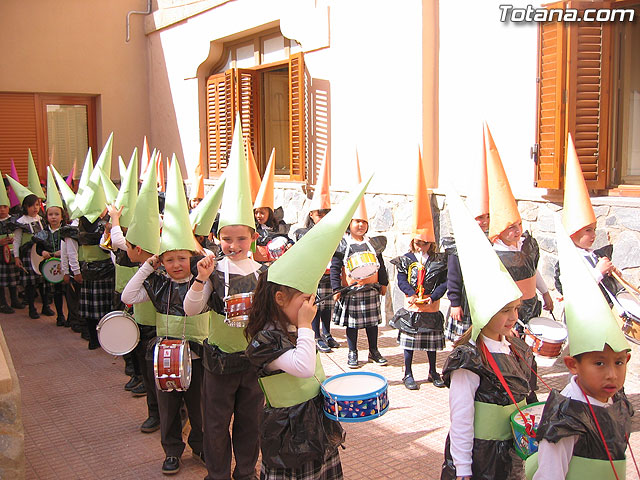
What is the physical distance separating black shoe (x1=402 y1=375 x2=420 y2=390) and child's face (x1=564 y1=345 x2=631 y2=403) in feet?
10.5

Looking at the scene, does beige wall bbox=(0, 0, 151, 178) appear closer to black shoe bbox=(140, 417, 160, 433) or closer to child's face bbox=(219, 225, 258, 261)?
black shoe bbox=(140, 417, 160, 433)

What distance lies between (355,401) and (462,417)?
1.34 feet

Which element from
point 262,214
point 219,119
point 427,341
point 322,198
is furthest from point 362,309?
point 219,119

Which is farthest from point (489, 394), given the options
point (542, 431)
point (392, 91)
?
point (392, 91)

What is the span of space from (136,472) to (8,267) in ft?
18.1

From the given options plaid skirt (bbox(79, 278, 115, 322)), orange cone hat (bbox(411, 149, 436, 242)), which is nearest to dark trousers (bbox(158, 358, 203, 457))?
orange cone hat (bbox(411, 149, 436, 242))

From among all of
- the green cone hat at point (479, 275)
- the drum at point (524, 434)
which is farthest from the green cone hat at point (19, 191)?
the drum at point (524, 434)

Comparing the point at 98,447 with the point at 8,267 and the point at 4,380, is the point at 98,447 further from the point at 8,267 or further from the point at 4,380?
the point at 8,267

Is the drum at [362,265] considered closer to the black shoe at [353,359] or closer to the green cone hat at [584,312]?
the black shoe at [353,359]

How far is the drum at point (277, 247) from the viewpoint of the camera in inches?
238

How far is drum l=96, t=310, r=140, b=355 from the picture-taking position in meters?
4.36

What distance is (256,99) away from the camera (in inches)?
427

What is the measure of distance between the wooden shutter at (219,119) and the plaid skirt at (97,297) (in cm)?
492

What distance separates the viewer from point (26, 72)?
12.5 meters
